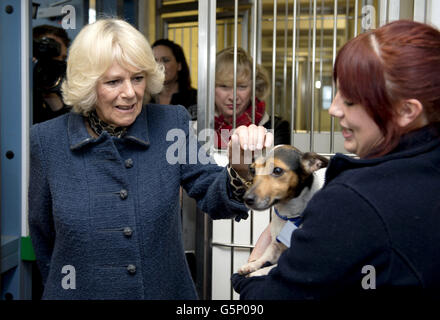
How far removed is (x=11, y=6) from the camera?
1.75 m

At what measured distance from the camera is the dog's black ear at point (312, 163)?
2.95 ft

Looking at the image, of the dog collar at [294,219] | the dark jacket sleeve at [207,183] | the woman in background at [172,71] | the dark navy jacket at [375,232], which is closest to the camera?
the dark navy jacket at [375,232]

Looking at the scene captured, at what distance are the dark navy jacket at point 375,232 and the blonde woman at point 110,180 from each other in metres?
0.42

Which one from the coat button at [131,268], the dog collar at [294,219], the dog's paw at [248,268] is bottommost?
the coat button at [131,268]

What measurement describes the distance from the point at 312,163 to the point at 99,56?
62 centimetres

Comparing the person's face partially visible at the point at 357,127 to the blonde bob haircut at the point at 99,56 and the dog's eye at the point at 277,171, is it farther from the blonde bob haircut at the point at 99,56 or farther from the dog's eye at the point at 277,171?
the blonde bob haircut at the point at 99,56

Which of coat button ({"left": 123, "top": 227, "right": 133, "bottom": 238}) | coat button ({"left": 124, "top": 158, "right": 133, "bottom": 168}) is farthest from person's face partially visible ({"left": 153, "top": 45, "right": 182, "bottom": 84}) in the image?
coat button ({"left": 123, "top": 227, "right": 133, "bottom": 238})

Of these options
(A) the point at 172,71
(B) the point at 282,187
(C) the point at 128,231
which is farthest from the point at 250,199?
(A) the point at 172,71

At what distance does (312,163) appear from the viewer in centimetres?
91

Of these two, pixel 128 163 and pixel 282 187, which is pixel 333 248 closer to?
pixel 282 187

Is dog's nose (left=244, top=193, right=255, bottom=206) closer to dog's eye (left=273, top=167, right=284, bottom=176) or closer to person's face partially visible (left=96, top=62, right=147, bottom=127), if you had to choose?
dog's eye (left=273, top=167, right=284, bottom=176)

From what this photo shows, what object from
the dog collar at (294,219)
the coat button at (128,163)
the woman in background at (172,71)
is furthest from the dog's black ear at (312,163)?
the woman in background at (172,71)

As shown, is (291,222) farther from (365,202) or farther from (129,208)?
(129,208)
